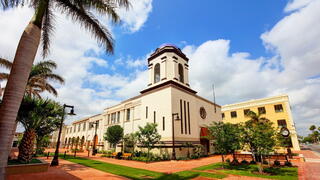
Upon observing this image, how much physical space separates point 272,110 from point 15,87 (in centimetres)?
4464

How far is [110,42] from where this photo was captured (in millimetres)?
9469

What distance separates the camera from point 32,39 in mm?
6035

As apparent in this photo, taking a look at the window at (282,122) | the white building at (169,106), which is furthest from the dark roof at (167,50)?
the window at (282,122)

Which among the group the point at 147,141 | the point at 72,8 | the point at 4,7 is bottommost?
the point at 147,141

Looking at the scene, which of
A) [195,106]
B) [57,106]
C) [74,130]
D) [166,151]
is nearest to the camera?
[57,106]

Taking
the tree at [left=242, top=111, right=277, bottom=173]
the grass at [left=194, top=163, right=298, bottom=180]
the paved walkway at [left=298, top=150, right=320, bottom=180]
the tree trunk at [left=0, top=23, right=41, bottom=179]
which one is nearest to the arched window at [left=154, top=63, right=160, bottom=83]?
the tree at [left=242, top=111, right=277, bottom=173]

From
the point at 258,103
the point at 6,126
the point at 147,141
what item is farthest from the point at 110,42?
the point at 258,103

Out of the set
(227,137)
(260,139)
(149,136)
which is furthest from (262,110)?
(260,139)

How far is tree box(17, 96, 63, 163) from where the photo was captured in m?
11.0

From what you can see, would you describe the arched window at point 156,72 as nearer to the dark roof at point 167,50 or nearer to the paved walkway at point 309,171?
the dark roof at point 167,50

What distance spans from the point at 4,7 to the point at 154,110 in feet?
62.7

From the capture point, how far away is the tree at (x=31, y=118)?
11.0 m

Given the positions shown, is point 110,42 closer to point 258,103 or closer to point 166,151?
point 166,151

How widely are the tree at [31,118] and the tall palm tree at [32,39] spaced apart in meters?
4.28
